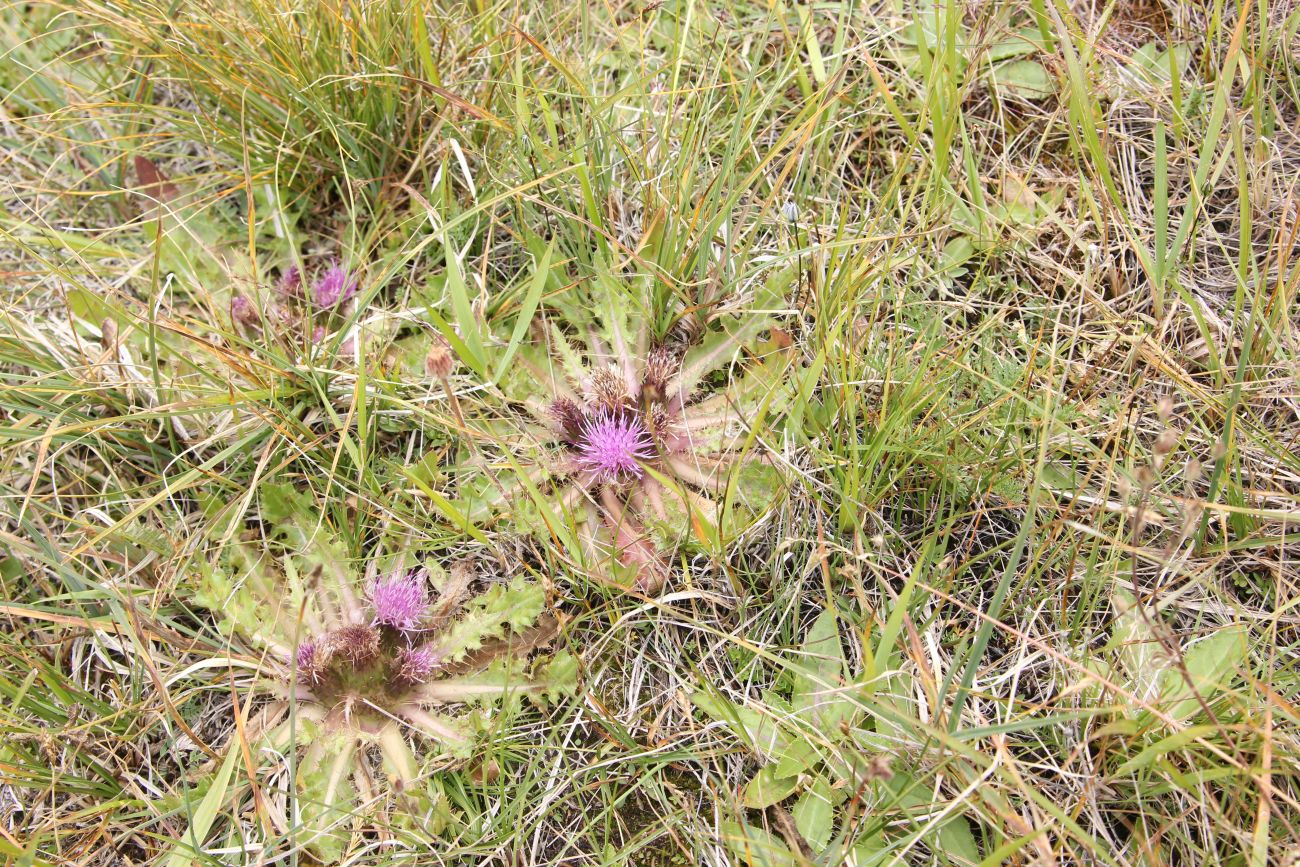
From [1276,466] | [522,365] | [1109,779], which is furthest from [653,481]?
[1276,466]

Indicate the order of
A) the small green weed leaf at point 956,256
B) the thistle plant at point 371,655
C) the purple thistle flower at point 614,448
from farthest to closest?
the small green weed leaf at point 956,256, the purple thistle flower at point 614,448, the thistle plant at point 371,655

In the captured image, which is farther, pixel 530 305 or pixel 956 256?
pixel 956 256

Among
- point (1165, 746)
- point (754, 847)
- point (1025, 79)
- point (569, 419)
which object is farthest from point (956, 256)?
point (754, 847)

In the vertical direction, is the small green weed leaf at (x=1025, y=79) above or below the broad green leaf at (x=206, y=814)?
above

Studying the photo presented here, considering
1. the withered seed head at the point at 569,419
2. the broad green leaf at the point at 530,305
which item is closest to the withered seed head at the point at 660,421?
the withered seed head at the point at 569,419

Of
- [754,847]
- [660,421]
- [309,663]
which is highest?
[660,421]

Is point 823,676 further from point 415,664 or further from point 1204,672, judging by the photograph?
point 415,664

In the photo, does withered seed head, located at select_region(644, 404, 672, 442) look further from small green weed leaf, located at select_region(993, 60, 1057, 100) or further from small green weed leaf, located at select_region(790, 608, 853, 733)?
small green weed leaf, located at select_region(993, 60, 1057, 100)

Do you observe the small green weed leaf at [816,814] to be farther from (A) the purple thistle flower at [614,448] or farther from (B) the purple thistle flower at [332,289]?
(B) the purple thistle flower at [332,289]
